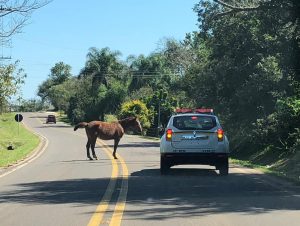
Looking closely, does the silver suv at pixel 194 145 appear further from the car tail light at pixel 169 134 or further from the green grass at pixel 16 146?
the green grass at pixel 16 146

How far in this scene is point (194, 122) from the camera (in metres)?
16.0

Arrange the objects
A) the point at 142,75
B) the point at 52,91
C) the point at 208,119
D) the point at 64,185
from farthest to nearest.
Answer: the point at 52,91, the point at 142,75, the point at 208,119, the point at 64,185

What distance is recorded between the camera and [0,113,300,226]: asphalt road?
909 cm

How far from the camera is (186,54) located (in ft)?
216

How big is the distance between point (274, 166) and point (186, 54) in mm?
45468

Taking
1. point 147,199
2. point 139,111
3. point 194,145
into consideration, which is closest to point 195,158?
point 194,145

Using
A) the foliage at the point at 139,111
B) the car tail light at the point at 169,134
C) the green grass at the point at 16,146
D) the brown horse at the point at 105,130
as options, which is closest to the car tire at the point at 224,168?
the car tail light at the point at 169,134

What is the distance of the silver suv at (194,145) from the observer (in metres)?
15.5

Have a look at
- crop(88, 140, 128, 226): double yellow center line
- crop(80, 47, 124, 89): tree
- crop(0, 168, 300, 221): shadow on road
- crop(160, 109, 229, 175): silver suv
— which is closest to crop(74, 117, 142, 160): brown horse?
crop(88, 140, 128, 226): double yellow center line

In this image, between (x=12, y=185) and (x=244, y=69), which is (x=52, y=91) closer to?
(x=244, y=69)

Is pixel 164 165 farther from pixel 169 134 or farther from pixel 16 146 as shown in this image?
pixel 16 146

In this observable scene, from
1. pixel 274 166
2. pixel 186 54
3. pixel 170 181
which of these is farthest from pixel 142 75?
pixel 170 181

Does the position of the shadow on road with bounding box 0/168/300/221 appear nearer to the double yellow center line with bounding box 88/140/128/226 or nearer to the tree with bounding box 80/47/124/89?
the double yellow center line with bounding box 88/140/128/226

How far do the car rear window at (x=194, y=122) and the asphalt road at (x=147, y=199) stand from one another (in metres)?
1.48
